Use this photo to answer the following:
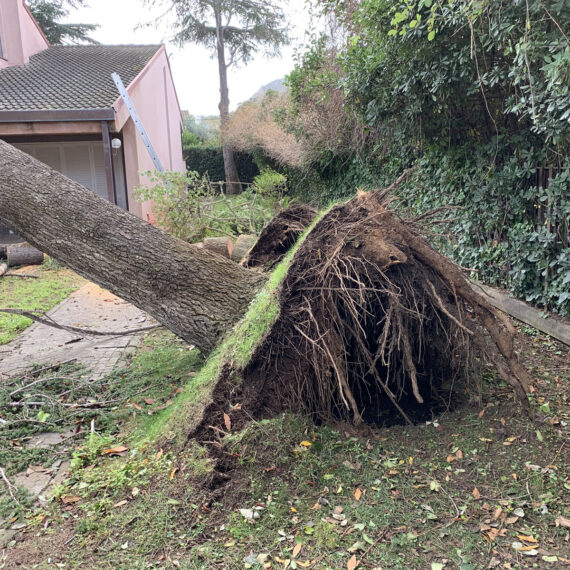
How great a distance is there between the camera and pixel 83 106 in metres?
11.2

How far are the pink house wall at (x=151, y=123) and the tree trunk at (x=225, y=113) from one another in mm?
3020

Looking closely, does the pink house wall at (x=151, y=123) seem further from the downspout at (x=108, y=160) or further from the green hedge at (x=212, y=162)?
the green hedge at (x=212, y=162)

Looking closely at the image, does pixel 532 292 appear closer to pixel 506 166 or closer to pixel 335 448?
pixel 506 166

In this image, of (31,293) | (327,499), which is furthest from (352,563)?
(31,293)

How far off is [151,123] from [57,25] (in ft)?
56.3

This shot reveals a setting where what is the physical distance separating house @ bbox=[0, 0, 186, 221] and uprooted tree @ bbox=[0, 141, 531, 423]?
24.5 ft

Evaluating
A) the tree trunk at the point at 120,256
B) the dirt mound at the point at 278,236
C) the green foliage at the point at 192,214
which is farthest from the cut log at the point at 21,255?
the tree trunk at the point at 120,256

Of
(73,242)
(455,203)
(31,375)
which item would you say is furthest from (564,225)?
(31,375)

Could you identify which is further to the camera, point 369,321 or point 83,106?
point 83,106

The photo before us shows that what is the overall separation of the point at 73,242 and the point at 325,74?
720cm

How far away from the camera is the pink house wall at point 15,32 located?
583 inches

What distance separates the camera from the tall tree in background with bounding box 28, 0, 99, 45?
26.8 metres

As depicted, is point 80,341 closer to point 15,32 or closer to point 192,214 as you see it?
point 192,214

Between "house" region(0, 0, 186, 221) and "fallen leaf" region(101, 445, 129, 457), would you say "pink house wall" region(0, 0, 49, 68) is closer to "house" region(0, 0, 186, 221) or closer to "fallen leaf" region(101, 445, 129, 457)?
"house" region(0, 0, 186, 221)
